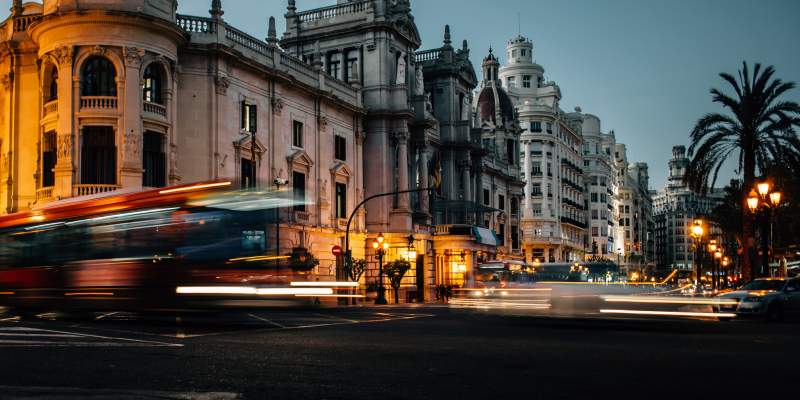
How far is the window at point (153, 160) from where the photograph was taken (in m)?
36.8

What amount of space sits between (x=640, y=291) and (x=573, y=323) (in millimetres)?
1904

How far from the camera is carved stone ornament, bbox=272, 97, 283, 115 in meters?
45.2

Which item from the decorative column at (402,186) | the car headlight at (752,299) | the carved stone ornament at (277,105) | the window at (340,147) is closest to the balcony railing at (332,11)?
the decorative column at (402,186)

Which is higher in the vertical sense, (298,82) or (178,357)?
(298,82)

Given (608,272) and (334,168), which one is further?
(334,168)

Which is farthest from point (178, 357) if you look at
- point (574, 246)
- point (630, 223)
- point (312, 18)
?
point (630, 223)

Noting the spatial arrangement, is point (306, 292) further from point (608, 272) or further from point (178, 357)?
point (608, 272)

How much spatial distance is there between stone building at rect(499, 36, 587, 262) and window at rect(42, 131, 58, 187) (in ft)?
240

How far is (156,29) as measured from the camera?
36.5 metres

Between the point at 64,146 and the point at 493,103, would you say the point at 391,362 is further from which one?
the point at 493,103

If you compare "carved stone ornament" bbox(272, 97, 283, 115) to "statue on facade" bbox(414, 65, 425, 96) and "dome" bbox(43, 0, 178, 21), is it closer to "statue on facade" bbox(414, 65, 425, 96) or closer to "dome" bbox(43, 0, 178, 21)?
"dome" bbox(43, 0, 178, 21)

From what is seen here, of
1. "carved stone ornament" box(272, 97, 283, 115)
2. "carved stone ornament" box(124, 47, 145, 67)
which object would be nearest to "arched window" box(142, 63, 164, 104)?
"carved stone ornament" box(124, 47, 145, 67)

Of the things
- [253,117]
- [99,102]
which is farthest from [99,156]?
[253,117]

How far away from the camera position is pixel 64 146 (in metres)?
34.8
